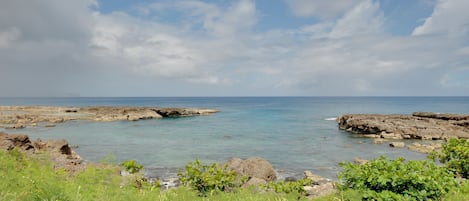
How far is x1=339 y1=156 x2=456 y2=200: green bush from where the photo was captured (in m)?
7.39

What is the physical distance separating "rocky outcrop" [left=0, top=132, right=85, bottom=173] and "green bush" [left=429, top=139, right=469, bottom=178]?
52.3ft

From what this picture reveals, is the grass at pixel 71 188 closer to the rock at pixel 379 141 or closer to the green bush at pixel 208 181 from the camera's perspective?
the green bush at pixel 208 181

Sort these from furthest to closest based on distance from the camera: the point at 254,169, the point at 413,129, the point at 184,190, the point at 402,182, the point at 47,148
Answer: the point at 413,129, the point at 47,148, the point at 254,169, the point at 184,190, the point at 402,182

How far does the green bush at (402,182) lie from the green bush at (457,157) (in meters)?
3.59

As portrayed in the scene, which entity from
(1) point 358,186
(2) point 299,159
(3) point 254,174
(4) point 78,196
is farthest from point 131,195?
(2) point 299,159

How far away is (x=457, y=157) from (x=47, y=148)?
21505mm

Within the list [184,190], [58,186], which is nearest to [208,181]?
[184,190]

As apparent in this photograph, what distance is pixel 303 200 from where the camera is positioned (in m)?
8.51

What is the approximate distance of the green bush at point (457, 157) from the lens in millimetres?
10958

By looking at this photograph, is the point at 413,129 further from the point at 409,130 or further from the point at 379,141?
the point at 379,141

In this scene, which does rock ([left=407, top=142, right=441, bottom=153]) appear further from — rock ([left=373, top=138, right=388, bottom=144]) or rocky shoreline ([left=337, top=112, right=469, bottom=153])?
rock ([left=373, top=138, right=388, bottom=144])

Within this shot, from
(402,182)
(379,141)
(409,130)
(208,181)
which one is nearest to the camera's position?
(402,182)

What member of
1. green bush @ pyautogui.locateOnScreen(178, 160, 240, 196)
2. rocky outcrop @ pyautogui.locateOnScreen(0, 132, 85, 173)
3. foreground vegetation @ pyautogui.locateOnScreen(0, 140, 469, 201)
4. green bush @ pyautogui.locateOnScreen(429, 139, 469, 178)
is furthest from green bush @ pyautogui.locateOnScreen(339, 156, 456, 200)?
rocky outcrop @ pyautogui.locateOnScreen(0, 132, 85, 173)

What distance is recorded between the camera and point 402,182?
750cm
